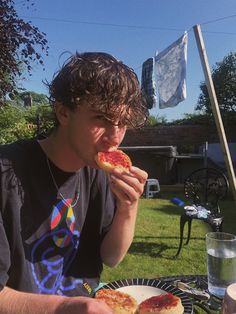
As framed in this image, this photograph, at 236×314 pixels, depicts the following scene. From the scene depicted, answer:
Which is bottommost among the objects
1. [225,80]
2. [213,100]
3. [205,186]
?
[205,186]

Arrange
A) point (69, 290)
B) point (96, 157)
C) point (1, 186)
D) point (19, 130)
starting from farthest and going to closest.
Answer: point (19, 130)
point (69, 290)
point (96, 157)
point (1, 186)

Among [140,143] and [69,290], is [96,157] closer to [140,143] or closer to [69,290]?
[69,290]

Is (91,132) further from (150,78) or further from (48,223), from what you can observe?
(150,78)

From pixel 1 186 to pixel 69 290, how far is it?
1.82 feet

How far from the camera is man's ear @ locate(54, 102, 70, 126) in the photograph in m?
1.51

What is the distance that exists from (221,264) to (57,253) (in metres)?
0.68

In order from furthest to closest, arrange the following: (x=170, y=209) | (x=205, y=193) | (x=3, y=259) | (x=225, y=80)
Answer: (x=225, y=80) < (x=170, y=209) < (x=205, y=193) < (x=3, y=259)

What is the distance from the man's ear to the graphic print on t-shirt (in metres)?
0.34

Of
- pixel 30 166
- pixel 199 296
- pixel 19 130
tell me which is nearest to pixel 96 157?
pixel 30 166

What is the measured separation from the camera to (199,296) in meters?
1.51

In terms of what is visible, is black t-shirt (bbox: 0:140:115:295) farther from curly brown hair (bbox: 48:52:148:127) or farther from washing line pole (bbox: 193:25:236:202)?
washing line pole (bbox: 193:25:236:202)

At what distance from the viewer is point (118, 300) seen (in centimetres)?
127

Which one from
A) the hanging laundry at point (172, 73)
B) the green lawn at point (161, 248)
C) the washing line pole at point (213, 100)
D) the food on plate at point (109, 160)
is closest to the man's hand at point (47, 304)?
the food on plate at point (109, 160)

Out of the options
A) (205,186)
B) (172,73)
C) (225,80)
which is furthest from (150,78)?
(225,80)
